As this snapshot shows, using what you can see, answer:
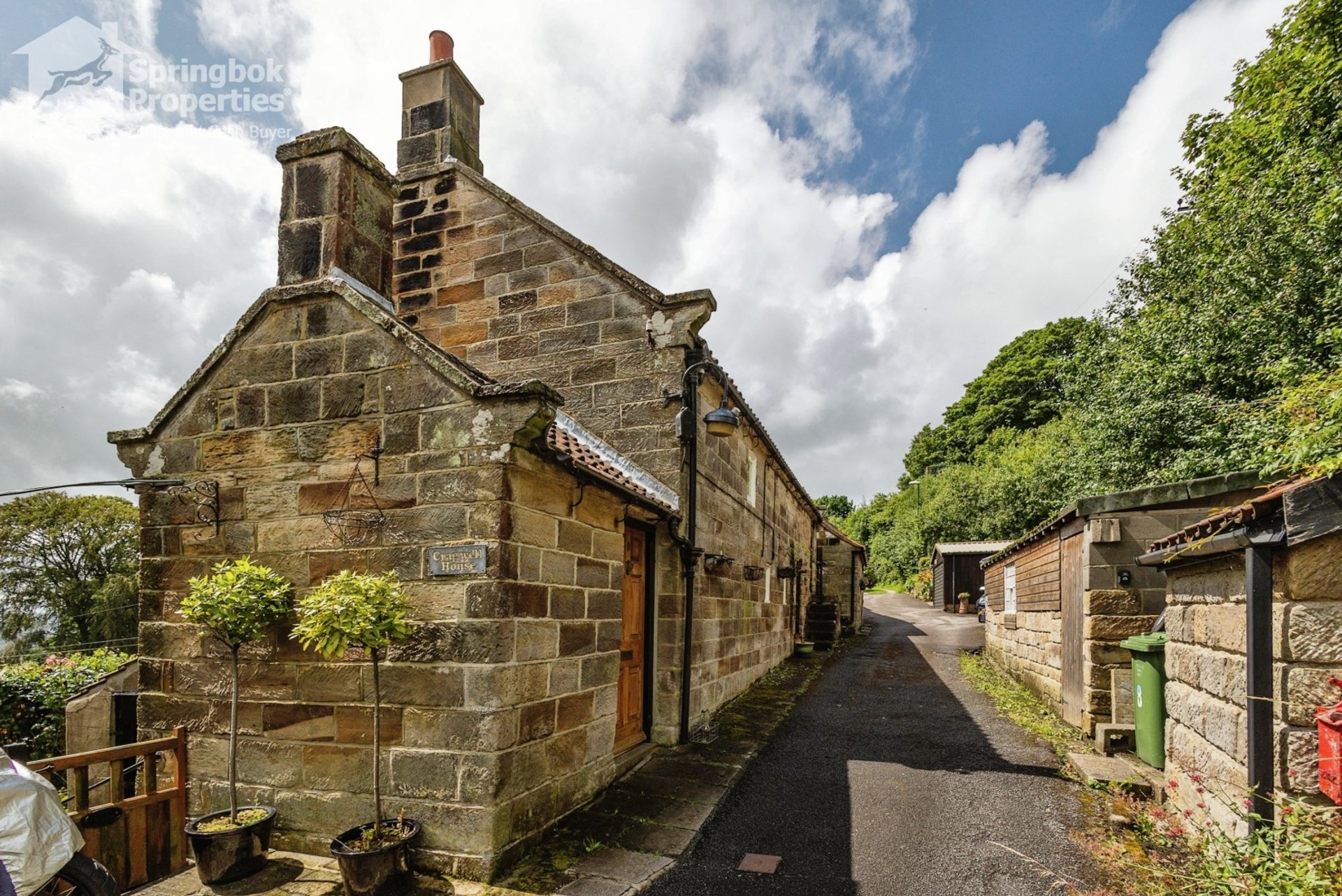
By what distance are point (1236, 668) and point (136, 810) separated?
24.9ft

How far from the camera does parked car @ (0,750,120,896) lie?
336cm

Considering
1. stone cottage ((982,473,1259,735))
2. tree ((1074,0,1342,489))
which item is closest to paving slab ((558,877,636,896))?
stone cottage ((982,473,1259,735))

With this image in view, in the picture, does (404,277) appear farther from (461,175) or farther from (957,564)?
(957,564)

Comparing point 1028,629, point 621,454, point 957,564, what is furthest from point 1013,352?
point 621,454

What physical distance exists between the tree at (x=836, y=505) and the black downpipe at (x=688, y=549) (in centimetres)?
7513

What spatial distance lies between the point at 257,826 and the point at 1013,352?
171 feet

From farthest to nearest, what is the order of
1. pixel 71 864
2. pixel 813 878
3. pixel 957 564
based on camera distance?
1. pixel 957 564
2. pixel 813 878
3. pixel 71 864

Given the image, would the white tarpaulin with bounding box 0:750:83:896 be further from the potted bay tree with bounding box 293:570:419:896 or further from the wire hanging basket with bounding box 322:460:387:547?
the wire hanging basket with bounding box 322:460:387:547

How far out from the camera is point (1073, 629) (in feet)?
27.2

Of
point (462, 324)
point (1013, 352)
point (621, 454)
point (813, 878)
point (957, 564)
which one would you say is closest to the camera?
point (813, 878)

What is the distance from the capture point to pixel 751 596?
1198 cm

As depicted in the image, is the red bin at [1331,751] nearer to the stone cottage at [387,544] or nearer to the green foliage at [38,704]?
the stone cottage at [387,544]

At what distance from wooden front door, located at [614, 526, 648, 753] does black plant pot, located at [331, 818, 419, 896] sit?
116 inches

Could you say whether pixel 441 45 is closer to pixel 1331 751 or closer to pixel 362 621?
pixel 362 621
